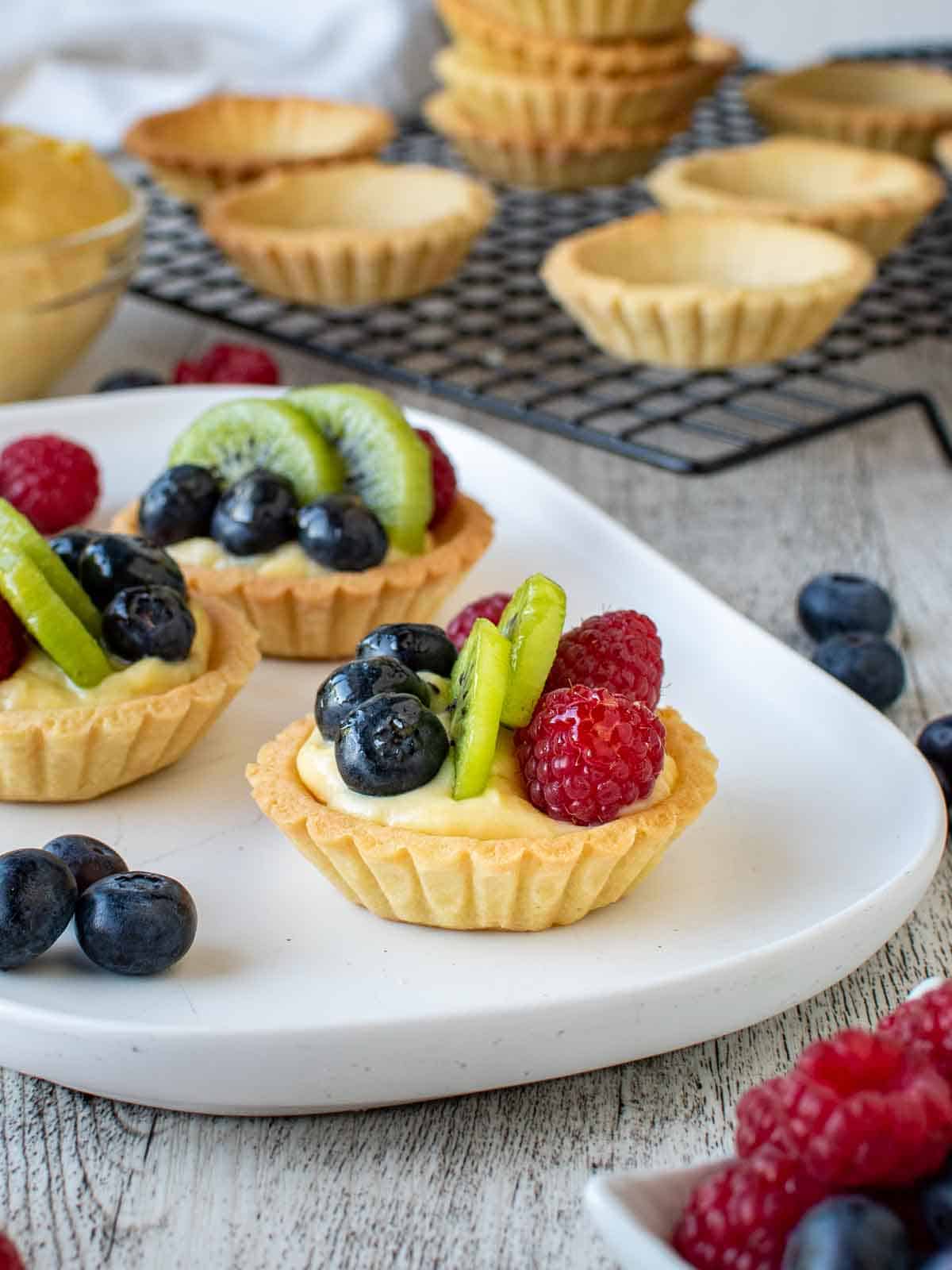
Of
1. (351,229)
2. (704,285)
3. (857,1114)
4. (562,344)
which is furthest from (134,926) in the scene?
(351,229)

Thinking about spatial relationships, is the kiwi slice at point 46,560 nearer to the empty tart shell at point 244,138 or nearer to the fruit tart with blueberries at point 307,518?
the fruit tart with blueberries at point 307,518

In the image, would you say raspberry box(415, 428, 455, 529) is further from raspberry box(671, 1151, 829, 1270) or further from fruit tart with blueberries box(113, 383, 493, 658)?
raspberry box(671, 1151, 829, 1270)

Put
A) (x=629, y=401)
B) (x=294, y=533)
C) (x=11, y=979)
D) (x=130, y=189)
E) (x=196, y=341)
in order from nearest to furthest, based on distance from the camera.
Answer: (x=11, y=979)
(x=294, y=533)
(x=629, y=401)
(x=130, y=189)
(x=196, y=341)

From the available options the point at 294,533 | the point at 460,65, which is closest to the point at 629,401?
the point at 294,533

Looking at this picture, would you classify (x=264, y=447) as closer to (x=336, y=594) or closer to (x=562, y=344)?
(x=336, y=594)

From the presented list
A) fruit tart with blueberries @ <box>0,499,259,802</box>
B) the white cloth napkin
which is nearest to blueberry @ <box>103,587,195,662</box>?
fruit tart with blueberries @ <box>0,499,259,802</box>

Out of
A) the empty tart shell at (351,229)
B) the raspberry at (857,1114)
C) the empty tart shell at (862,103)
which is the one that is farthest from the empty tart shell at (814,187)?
the raspberry at (857,1114)

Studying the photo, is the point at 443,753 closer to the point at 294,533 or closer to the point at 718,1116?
the point at 718,1116

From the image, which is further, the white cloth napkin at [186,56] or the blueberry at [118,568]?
the white cloth napkin at [186,56]
